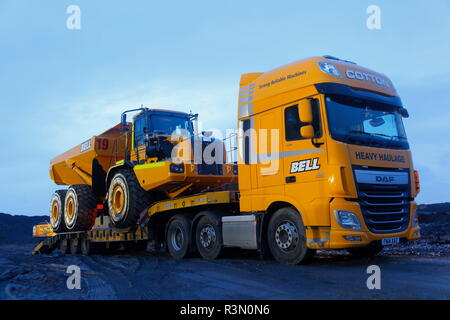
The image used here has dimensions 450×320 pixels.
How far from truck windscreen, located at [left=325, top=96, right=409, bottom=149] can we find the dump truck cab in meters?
0.02

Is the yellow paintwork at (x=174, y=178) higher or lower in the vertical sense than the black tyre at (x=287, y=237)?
higher

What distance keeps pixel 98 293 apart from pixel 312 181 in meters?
3.77

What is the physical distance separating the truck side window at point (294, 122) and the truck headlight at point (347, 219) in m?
1.44

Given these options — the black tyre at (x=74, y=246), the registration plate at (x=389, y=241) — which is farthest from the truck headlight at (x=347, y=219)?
the black tyre at (x=74, y=246)

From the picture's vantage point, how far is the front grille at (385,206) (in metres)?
7.12

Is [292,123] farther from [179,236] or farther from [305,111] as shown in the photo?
[179,236]

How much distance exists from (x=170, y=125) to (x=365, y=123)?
Result: 5.97m

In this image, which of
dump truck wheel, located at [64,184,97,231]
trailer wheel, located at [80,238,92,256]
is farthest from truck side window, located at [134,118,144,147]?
trailer wheel, located at [80,238,92,256]

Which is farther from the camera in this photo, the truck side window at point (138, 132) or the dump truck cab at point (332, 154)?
the truck side window at point (138, 132)

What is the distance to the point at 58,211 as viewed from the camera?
51.5 ft

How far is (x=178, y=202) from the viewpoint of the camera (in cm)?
1020

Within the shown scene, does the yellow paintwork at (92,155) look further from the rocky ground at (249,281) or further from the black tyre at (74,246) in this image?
the rocky ground at (249,281)

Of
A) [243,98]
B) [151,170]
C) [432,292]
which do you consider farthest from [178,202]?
[432,292]

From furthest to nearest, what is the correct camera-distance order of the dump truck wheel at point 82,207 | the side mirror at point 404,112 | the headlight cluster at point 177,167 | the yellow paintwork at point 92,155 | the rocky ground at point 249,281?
1. the dump truck wheel at point 82,207
2. the yellow paintwork at point 92,155
3. the headlight cluster at point 177,167
4. the side mirror at point 404,112
5. the rocky ground at point 249,281
